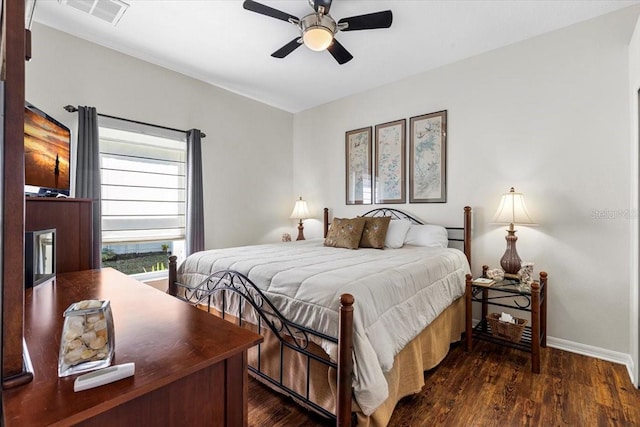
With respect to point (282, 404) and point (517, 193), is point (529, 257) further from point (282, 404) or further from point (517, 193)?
point (282, 404)

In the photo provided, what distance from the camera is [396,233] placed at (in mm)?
3223

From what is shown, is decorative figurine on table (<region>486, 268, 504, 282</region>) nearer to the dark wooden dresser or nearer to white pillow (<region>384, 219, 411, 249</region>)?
white pillow (<region>384, 219, 411, 249</region>)

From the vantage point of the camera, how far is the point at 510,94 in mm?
2949

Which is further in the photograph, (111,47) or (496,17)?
(111,47)

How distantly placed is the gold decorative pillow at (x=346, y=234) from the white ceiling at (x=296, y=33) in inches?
70.0

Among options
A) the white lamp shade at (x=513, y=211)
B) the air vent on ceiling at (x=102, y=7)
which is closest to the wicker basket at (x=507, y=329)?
the white lamp shade at (x=513, y=211)

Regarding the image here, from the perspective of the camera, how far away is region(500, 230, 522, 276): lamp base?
2.67 m

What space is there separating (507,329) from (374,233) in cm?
139

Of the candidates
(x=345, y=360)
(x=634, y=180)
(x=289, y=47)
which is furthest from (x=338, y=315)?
(x=634, y=180)

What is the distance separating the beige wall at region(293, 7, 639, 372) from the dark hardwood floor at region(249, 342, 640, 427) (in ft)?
1.63

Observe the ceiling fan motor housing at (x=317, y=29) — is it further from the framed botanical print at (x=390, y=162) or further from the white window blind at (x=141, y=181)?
the white window blind at (x=141, y=181)

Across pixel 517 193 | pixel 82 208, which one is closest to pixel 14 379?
pixel 82 208

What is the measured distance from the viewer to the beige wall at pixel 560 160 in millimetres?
2443

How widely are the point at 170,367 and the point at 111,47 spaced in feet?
11.6
